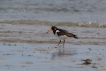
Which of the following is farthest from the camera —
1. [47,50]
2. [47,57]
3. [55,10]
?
[55,10]

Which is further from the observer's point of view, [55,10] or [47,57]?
[55,10]

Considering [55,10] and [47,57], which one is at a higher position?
[55,10]

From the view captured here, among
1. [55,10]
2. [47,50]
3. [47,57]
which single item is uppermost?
[55,10]

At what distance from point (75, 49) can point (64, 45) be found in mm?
1061

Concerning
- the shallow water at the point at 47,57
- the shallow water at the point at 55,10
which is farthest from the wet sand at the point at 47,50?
the shallow water at the point at 55,10

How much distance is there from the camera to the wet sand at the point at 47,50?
997cm

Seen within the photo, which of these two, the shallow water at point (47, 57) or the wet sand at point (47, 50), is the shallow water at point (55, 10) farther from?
the shallow water at point (47, 57)

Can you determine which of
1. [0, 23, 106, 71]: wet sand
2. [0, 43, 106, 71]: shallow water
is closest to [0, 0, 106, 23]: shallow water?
[0, 23, 106, 71]: wet sand

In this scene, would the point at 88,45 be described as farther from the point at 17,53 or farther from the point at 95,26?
the point at 95,26

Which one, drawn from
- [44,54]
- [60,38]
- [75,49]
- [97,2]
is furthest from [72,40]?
[97,2]

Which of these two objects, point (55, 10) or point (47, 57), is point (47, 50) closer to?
point (47, 57)

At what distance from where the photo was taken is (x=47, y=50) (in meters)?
12.3

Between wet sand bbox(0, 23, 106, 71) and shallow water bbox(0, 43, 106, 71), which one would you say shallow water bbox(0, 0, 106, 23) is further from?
shallow water bbox(0, 43, 106, 71)

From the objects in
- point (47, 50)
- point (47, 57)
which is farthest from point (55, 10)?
point (47, 57)
